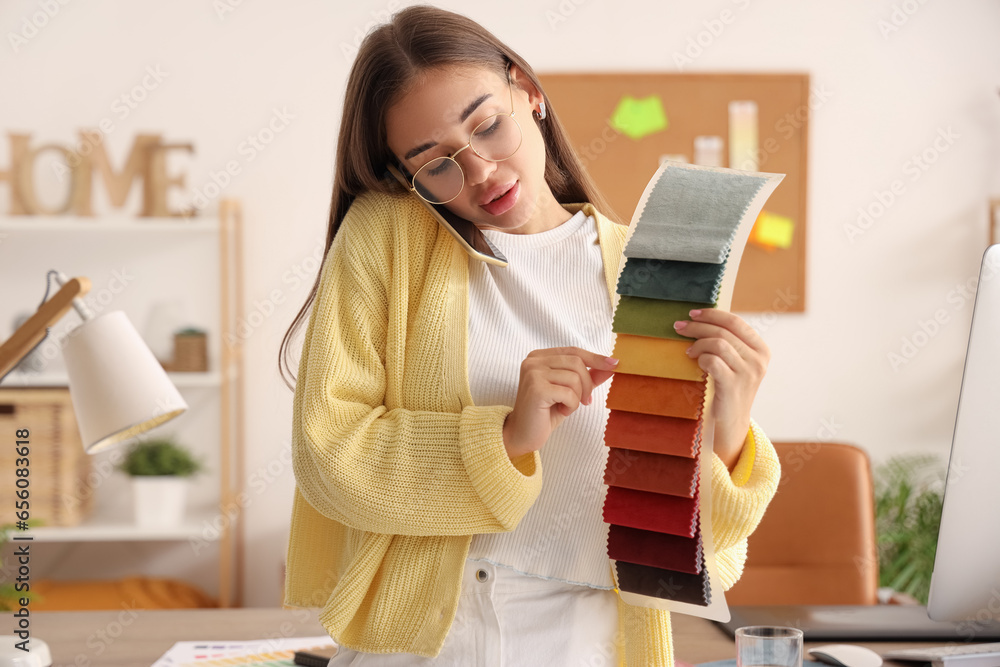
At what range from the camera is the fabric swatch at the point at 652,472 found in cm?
84

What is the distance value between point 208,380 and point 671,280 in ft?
7.47

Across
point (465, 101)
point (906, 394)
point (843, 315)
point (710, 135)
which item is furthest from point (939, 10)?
point (465, 101)

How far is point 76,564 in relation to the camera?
3.09m

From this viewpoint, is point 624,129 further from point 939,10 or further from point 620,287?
point 620,287

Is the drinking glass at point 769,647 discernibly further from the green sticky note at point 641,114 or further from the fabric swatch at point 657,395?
the green sticky note at point 641,114

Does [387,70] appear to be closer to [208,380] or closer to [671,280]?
[671,280]

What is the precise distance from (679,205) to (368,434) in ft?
1.23

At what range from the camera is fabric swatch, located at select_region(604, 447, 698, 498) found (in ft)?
2.77

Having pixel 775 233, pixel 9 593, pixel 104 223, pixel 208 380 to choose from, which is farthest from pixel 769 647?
pixel 104 223

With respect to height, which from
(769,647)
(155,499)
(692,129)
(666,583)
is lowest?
(155,499)

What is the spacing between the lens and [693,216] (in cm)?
85

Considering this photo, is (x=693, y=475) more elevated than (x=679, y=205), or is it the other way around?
(x=679, y=205)

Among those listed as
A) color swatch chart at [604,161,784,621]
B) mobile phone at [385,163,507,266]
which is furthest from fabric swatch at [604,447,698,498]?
mobile phone at [385,163,507,266]

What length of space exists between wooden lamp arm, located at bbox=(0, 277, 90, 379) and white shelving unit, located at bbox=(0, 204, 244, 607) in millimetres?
1666
